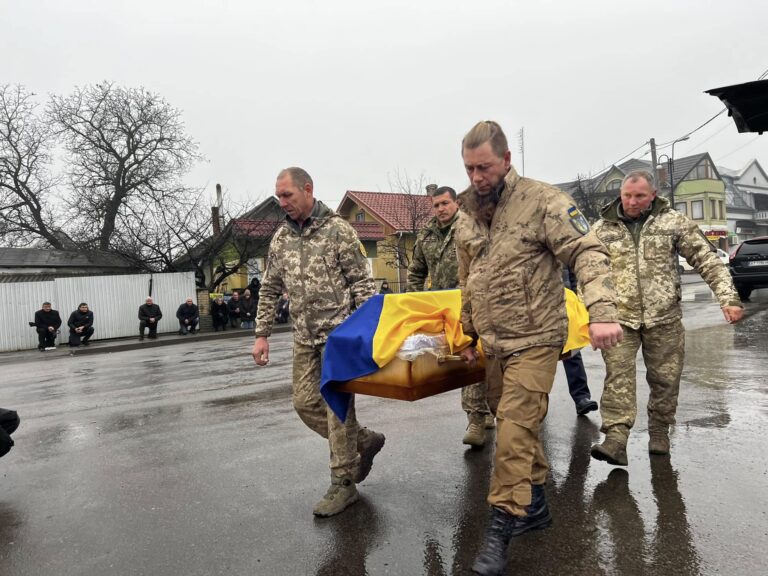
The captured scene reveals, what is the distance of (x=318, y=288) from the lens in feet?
13.2

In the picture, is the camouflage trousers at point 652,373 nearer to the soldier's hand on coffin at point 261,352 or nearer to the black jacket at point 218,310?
the soldier's hand on coffin at point 261,352

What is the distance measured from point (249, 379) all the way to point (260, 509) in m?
5.73

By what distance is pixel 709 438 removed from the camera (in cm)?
486

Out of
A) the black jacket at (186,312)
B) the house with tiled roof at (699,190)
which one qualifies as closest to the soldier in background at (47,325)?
the black jacket at (186,312)

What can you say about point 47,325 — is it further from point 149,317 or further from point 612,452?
point 612,452

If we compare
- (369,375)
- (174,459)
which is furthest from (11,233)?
(369,375)

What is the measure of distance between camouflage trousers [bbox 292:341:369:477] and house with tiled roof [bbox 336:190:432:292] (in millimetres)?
30164

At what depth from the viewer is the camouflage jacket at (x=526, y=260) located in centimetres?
298

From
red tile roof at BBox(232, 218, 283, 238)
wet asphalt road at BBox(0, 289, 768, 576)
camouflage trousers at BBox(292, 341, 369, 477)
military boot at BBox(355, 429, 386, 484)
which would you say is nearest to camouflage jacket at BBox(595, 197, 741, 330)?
wet asphalt road at BBox(0, 289, 768, 576)

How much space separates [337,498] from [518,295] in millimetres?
1730

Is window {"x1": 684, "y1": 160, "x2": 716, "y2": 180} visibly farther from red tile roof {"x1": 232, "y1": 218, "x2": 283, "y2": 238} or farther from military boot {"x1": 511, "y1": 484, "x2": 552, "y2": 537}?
military boot {"x1": 511, "y1": 484, "x2": 552, "y2": 537}

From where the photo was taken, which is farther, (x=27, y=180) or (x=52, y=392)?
(x=27, y=180)

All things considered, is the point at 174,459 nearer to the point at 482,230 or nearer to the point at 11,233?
the point at 482,230

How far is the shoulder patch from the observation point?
2.97 metres
